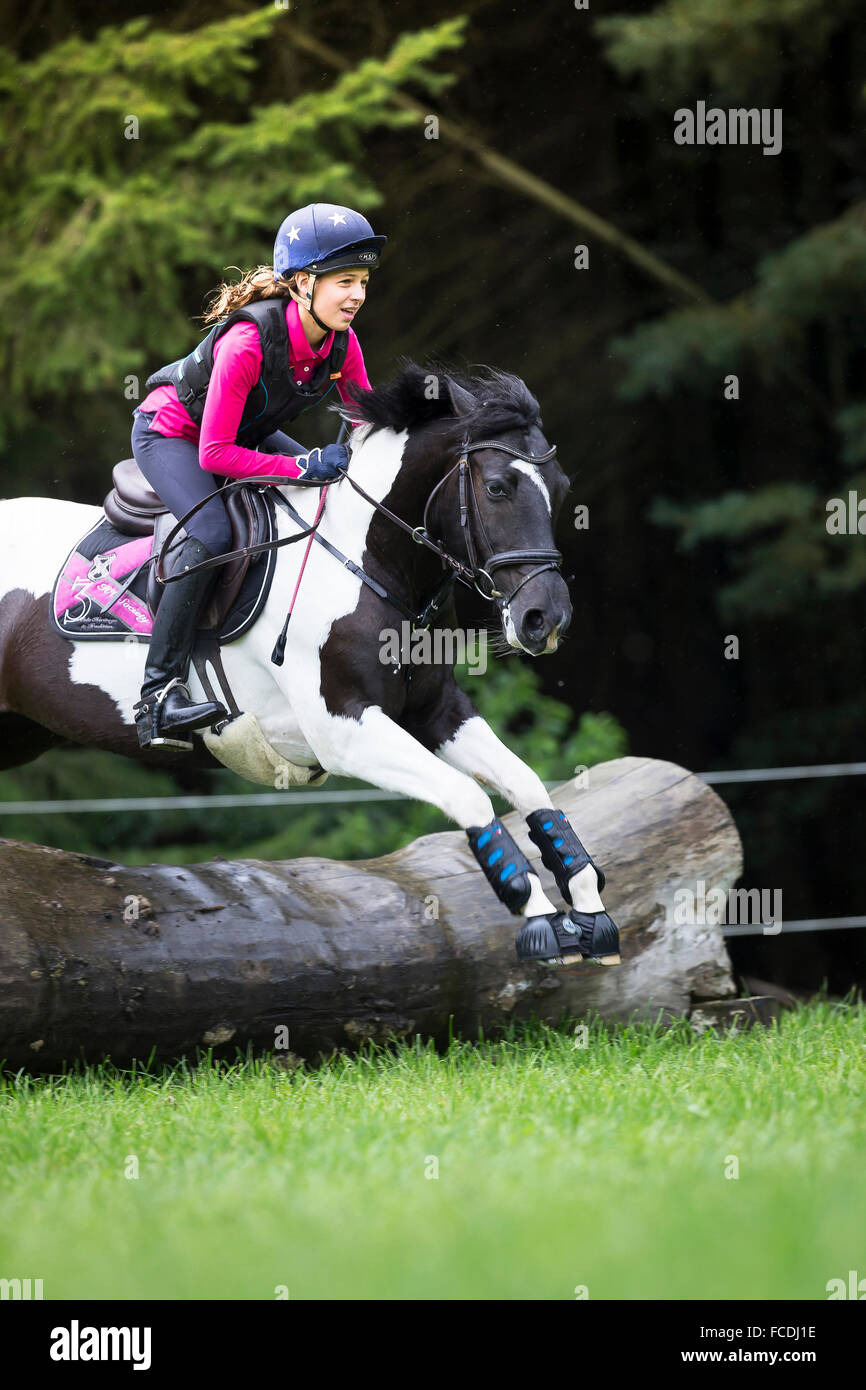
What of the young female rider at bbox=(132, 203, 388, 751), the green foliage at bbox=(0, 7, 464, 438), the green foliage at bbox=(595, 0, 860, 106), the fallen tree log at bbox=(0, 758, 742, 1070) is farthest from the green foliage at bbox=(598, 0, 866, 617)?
the young female rider at bbox=(132, 203, 388, 751)

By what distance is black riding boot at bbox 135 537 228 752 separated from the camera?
4.23 meters

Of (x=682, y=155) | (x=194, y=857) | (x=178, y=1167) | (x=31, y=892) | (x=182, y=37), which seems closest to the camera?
(x=178, y=1167)

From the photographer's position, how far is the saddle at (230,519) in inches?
172

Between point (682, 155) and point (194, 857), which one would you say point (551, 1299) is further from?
point (682, 155)

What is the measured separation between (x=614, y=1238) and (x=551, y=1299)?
21 cm

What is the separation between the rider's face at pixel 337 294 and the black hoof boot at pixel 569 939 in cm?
192

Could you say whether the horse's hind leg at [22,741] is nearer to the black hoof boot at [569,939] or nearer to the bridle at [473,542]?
the bridle at [473,542]

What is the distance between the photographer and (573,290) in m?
10.4

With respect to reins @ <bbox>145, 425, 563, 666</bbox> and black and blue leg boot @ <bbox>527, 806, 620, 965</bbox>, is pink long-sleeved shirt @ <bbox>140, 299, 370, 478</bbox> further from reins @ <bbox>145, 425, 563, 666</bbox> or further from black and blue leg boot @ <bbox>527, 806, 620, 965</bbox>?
black and blue leg boot @ <bbox>527, 806, 620, 965</bbox>

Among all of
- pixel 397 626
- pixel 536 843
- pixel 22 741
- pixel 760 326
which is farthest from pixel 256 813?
pixel 536 843

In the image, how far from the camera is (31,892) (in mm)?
4371

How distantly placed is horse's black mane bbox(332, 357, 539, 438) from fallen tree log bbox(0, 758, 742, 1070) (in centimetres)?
165

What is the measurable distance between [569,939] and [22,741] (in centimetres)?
247
